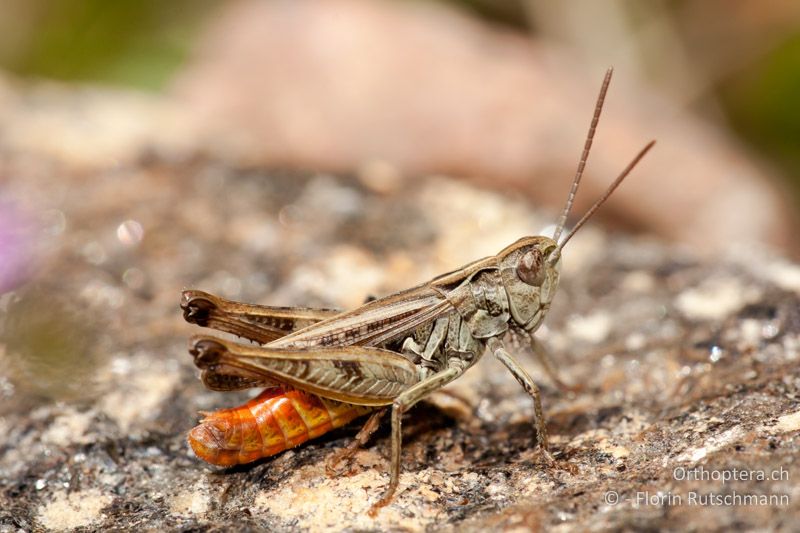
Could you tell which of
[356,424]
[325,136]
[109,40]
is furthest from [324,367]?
[109,40]

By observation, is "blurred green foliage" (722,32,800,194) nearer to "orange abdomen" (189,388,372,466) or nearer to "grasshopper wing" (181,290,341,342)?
"grasshopper wing" (181,290,341,342)

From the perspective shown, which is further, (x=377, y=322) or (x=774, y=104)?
(x=774, y=104)

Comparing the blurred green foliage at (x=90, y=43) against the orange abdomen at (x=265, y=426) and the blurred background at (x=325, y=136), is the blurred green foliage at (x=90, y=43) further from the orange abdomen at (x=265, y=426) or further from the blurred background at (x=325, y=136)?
the orange abdomen at (x=265, y=426)

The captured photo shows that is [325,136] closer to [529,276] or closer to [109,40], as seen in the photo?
[109,40]

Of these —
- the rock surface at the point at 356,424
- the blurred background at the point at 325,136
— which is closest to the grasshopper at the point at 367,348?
the rock surface at the point at 356,424

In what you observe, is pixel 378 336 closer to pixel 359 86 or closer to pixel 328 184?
pixel 328 184
